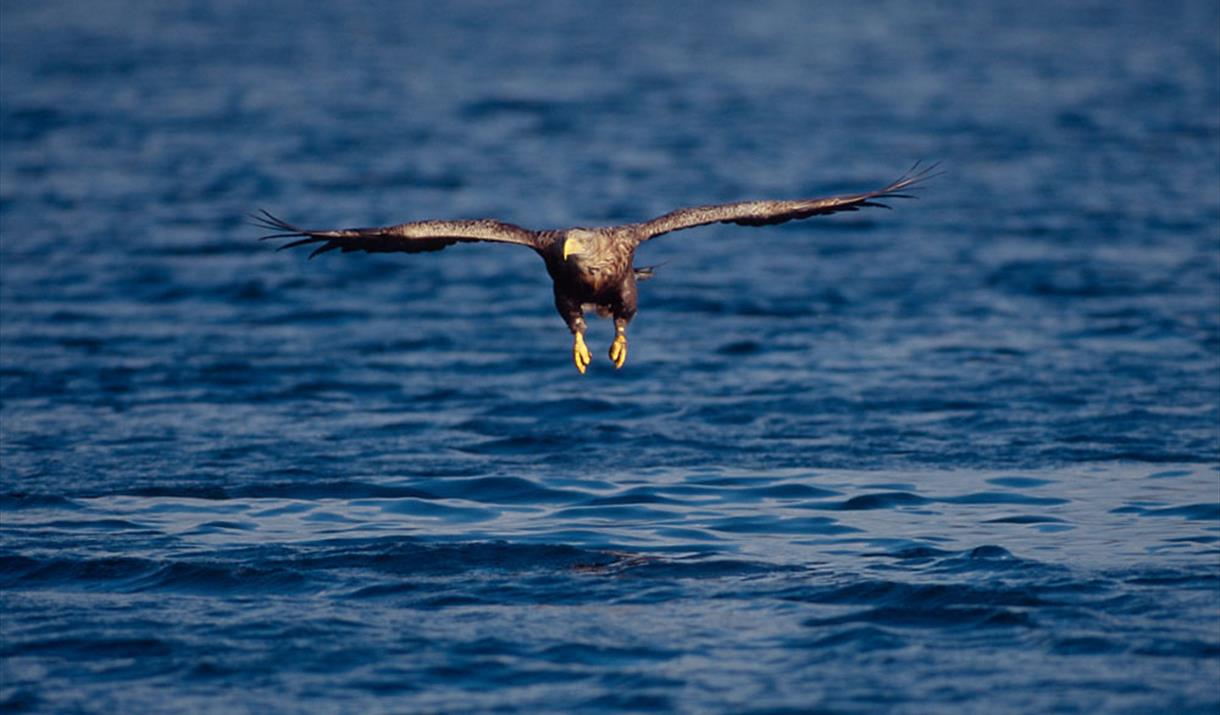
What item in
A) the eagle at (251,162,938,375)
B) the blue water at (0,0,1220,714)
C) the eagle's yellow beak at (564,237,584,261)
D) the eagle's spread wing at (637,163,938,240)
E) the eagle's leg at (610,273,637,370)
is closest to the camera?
the blue water at (0,0,1220,714)

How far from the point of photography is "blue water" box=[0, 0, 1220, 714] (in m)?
9.56

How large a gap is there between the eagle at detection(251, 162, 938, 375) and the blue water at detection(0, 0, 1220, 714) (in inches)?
59.9

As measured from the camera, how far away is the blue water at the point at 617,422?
9.56m

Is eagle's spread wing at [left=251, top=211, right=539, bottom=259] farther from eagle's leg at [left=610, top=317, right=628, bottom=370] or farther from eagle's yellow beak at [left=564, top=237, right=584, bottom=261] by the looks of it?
eagle's leg at [left=610, top=317, right=628, bottom=370]

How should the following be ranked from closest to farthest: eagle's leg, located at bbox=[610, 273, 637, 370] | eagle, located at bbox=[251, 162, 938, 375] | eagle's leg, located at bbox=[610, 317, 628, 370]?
1. eagle, located at bbox=[251, 162, 938, 375]
2. eagle's leg, located at bbox=[610, 273, 637, 370]
3. eagle's leg, located at bbox=[610, 317, 628, 370]

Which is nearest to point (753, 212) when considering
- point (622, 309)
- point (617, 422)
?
point (622, 309)

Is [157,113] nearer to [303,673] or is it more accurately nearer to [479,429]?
[479,429]

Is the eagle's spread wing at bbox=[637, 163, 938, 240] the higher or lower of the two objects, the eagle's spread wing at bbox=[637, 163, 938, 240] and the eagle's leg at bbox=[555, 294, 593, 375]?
the higher

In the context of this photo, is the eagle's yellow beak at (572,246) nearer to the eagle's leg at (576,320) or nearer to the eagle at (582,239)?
the eagle at (582,239)

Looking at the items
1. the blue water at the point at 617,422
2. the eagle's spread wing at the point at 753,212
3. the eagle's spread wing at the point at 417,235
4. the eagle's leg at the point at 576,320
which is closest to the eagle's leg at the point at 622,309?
the eagle's leg at the point at 576,320

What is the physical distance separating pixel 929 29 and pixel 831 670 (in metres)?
42.0

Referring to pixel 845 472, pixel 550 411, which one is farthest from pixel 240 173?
pixel 845 472

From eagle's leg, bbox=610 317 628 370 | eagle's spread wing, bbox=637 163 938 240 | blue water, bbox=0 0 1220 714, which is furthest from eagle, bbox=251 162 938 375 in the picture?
blue water, bbox=0 0 1220 714

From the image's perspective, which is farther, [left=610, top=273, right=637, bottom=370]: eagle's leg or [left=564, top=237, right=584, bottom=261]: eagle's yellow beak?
[left=610, top=273, right=637, bottom=370]: eagle's leg
